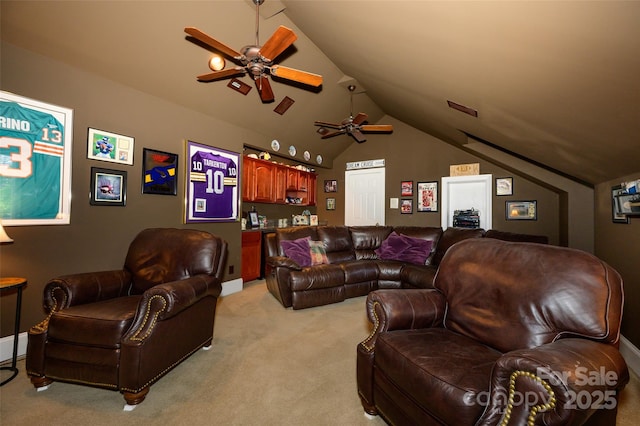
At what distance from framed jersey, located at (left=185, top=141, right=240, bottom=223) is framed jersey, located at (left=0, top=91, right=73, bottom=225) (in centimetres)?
130

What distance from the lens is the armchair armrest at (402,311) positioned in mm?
1648

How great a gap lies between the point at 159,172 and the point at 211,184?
30.1 inches

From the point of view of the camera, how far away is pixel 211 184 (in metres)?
4.07

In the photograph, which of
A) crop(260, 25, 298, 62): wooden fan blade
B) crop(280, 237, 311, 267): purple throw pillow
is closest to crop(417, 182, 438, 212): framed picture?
crop(280, 237, 311, 267): purple throw pillow

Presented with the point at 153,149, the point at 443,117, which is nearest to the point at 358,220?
the point at 443,117

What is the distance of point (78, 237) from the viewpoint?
2.67 m

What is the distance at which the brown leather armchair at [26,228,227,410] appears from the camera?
1738mm

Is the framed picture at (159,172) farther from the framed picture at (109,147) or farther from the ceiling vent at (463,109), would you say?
the ceiling vent at (463,109)

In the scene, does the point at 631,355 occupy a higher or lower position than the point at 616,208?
lower

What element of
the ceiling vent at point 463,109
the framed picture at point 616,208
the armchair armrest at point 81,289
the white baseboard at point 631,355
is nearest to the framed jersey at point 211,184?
the armchair armrest at point 81,289

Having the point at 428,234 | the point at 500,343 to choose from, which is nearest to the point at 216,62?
the point at 500,343

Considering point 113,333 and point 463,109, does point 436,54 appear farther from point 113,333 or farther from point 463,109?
point 113,333

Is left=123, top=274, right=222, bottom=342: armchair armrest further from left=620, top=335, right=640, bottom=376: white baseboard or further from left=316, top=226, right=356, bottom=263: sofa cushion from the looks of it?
left=620, top=335, right=640, bottom=376: white baseboard

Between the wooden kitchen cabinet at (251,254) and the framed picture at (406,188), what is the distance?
10.7 ft
